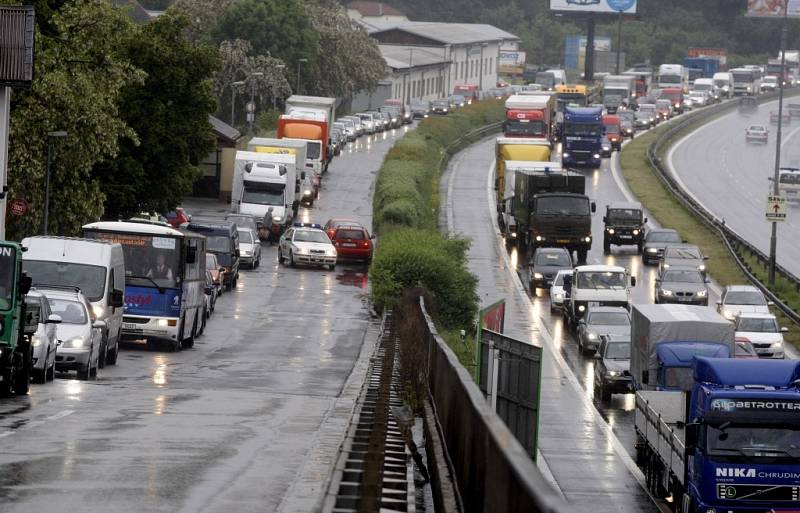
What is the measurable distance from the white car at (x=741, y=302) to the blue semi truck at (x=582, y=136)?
137ft

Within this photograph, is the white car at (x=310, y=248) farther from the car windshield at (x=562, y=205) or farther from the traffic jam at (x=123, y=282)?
the car windshield at (x=562, y=205)

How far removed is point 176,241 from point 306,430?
16.6 m

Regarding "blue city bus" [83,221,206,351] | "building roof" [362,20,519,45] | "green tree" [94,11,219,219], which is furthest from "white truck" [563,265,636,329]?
"building roof" [362,20,519,45]

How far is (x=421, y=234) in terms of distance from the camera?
5094 cm

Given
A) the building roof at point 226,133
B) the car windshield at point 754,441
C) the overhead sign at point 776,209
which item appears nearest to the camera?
the car windshield at point 754,441

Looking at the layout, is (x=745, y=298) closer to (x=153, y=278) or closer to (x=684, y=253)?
(x=684, y=253)

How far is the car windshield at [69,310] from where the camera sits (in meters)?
28.7

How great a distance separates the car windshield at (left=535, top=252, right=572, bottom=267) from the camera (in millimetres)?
57250

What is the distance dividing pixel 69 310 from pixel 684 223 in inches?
1982

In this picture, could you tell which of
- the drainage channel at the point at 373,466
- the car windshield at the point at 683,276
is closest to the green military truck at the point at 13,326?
the drainage channel at the point at 373,466

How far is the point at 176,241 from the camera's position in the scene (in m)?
35.8

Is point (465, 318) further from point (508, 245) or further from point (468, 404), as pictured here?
point (468, 404)

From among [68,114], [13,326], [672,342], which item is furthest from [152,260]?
[13,326]

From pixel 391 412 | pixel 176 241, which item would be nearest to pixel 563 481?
pixel 391 412
